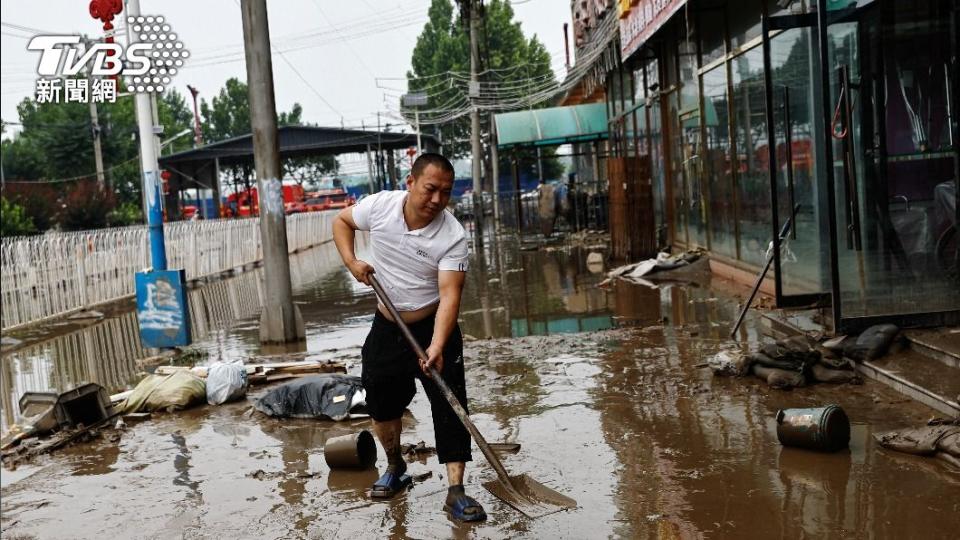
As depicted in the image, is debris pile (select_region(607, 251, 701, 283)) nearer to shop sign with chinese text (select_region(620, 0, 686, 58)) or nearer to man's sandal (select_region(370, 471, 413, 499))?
shop sign with chinese text (select_region(620, 0, 686, 58))

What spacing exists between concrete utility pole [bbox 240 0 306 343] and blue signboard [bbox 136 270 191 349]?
0.84m

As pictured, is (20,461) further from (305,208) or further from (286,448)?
(305,208)

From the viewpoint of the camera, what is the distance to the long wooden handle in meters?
4.46

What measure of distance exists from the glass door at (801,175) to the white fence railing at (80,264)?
7.83 meters

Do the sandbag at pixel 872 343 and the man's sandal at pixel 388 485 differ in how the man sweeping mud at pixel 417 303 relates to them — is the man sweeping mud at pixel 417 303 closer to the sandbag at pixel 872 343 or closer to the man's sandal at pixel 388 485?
the man's sandal at pixel 388 485

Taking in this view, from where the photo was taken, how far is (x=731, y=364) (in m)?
7.02

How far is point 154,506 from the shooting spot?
16.6ft

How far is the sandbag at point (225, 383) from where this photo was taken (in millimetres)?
7516

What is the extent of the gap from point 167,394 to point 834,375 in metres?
4.83

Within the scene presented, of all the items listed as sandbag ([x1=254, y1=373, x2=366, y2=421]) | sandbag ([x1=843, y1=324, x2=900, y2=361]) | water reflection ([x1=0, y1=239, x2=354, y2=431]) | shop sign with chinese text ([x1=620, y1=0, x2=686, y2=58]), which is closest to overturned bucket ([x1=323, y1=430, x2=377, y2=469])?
sandbag ([x1=254, y1=373, x2=366, y2=421])

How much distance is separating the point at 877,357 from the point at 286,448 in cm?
407

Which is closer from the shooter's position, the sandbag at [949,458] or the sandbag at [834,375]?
the sandbag at [949,458]

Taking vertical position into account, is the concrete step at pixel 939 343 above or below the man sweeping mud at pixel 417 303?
below

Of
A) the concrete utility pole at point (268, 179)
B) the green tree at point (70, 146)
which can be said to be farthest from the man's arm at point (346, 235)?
the green tree at point (70, 146)
